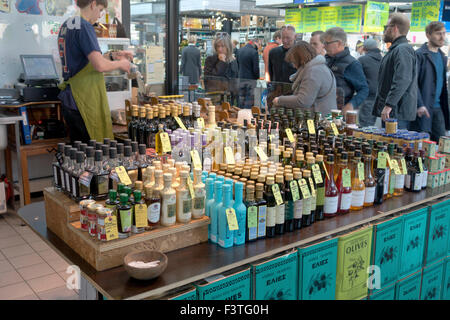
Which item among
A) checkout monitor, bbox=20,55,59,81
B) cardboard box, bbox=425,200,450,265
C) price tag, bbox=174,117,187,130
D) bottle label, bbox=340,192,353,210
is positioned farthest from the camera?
checkout monitor, bbox=20,55,59,81

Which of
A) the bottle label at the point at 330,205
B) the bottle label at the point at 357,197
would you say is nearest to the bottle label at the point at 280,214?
the bottle label at the point at 330,205

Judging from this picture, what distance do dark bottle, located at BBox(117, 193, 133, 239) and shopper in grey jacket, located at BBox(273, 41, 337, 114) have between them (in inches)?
108

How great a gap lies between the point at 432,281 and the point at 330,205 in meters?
1.14

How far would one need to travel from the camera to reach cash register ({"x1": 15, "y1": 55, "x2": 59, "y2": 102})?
481 cm

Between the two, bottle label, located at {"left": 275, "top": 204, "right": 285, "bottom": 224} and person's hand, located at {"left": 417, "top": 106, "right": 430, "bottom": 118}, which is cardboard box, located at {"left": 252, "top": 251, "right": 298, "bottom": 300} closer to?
bottle label, located at {"left": 275, "top": 204, "right": 285, "bottom": 224}

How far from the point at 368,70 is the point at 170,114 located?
11.6 ft

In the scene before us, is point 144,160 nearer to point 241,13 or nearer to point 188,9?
point 188,9

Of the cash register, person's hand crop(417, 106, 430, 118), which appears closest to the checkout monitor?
the cash register

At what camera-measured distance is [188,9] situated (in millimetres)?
7094

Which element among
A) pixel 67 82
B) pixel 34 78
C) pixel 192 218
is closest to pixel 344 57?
pixel 67 82

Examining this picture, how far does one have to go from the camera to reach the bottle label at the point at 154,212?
1.94m

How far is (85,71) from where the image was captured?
395cm

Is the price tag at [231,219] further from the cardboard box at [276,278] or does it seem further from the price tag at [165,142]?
the price tag at [165,142]

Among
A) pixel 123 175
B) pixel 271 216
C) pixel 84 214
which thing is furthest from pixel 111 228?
pixel 271 216
